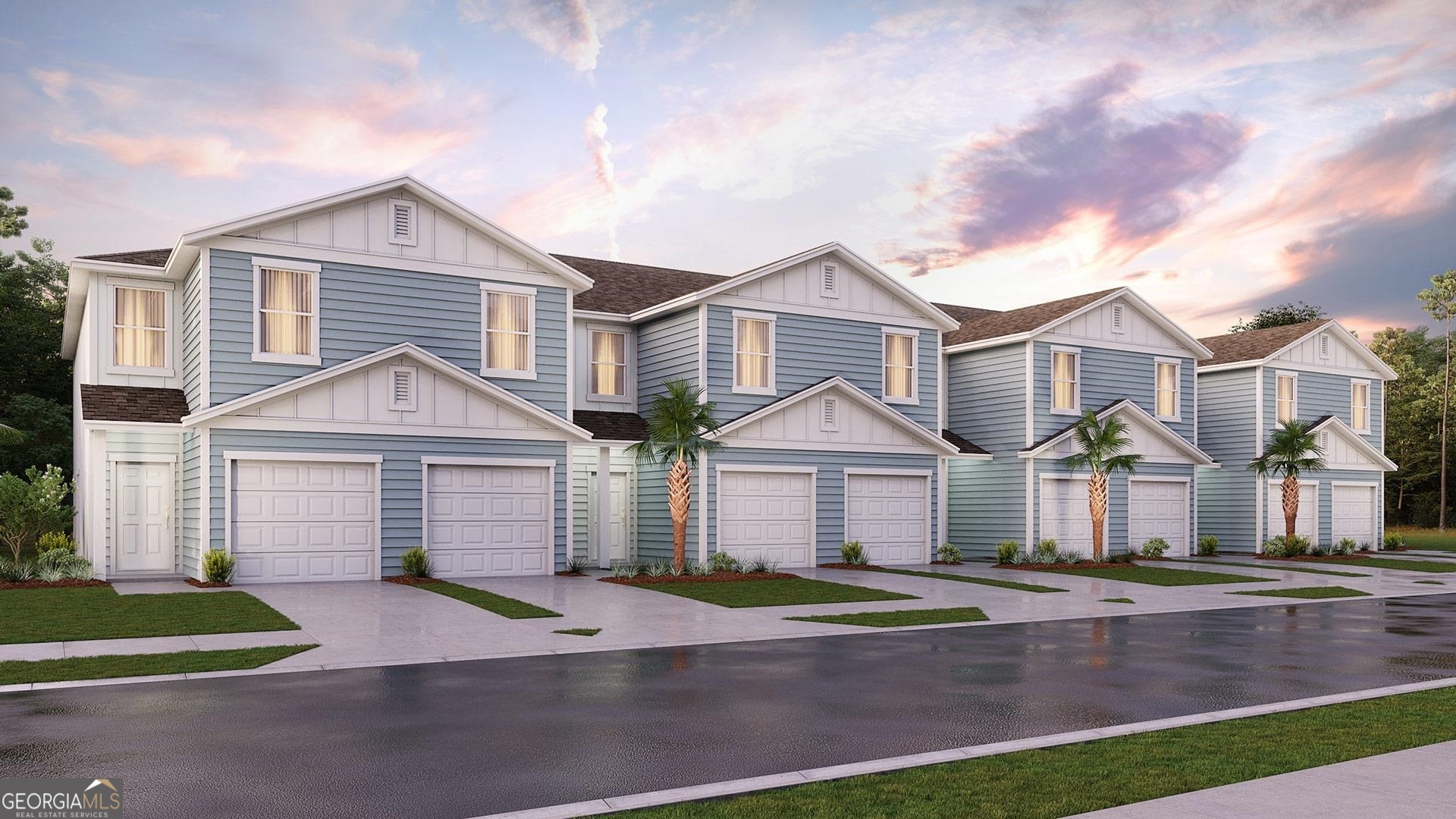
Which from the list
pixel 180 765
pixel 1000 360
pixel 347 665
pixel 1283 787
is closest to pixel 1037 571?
pixel 1000 360

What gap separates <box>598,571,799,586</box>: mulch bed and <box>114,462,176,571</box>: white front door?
9.37 metres

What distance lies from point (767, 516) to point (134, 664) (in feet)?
58.8

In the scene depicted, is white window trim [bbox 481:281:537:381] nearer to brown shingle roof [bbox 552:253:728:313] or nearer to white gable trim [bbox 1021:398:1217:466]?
brown shingle roof [bbox 552:253:728:313]

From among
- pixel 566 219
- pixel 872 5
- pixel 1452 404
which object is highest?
pixel 872 5

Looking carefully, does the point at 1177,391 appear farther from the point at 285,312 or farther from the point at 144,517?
the point at 144,517

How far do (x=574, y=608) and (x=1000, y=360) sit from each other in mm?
19507

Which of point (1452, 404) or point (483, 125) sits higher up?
point (483, 125)

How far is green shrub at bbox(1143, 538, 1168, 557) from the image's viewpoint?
3469cm

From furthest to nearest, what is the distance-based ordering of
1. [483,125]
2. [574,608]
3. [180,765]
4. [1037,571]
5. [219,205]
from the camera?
[219,205], [1037,571], [483,125], [574,608], [180,765]

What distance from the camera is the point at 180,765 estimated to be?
802 centimetres

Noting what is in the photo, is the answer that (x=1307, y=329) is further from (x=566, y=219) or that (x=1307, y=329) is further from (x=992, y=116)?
(x=566, y=219)

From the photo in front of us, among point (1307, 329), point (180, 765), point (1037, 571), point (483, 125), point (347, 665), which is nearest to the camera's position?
point (180, 765)

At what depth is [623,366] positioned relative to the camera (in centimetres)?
3062

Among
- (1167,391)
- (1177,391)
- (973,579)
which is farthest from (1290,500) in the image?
(973,579)
